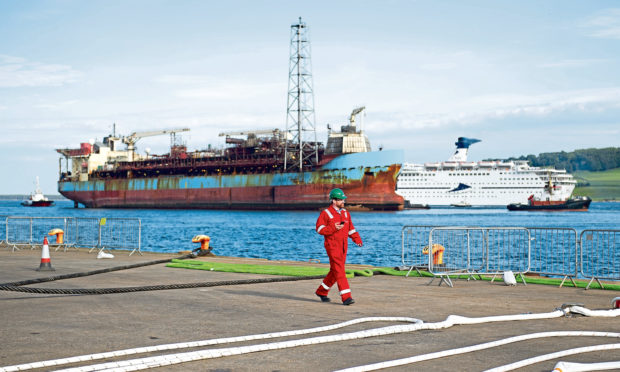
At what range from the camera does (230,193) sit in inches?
2699

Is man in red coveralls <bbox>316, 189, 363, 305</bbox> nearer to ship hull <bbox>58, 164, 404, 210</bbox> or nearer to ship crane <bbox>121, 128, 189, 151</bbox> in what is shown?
ship hull <bbox>58, 164, 404, 210</bbox>

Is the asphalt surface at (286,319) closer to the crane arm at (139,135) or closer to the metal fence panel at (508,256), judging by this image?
the metal fence panel at (508,256)

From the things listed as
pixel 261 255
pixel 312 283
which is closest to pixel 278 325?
pixel 312 283

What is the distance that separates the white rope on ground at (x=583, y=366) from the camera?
4259 millimetres

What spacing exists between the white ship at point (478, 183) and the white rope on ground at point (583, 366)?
8708 centimetres

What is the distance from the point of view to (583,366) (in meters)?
4.41

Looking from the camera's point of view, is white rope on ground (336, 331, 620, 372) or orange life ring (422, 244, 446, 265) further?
orange life ring (422, 244, 446, 265)

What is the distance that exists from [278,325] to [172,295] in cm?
280

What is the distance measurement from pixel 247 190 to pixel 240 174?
2032mm

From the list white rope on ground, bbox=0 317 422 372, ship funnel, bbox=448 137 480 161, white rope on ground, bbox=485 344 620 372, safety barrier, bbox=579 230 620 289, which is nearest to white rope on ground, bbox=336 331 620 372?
white rope on ground, bbox=485 344 620 372

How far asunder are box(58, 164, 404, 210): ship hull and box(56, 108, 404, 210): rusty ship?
0.30 ft

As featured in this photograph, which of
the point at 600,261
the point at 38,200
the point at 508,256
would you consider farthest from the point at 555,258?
the point at 38,200

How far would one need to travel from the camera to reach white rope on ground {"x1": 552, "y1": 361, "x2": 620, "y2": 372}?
426 cm

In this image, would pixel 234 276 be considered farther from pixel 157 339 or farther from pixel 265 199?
pixel 265 199
